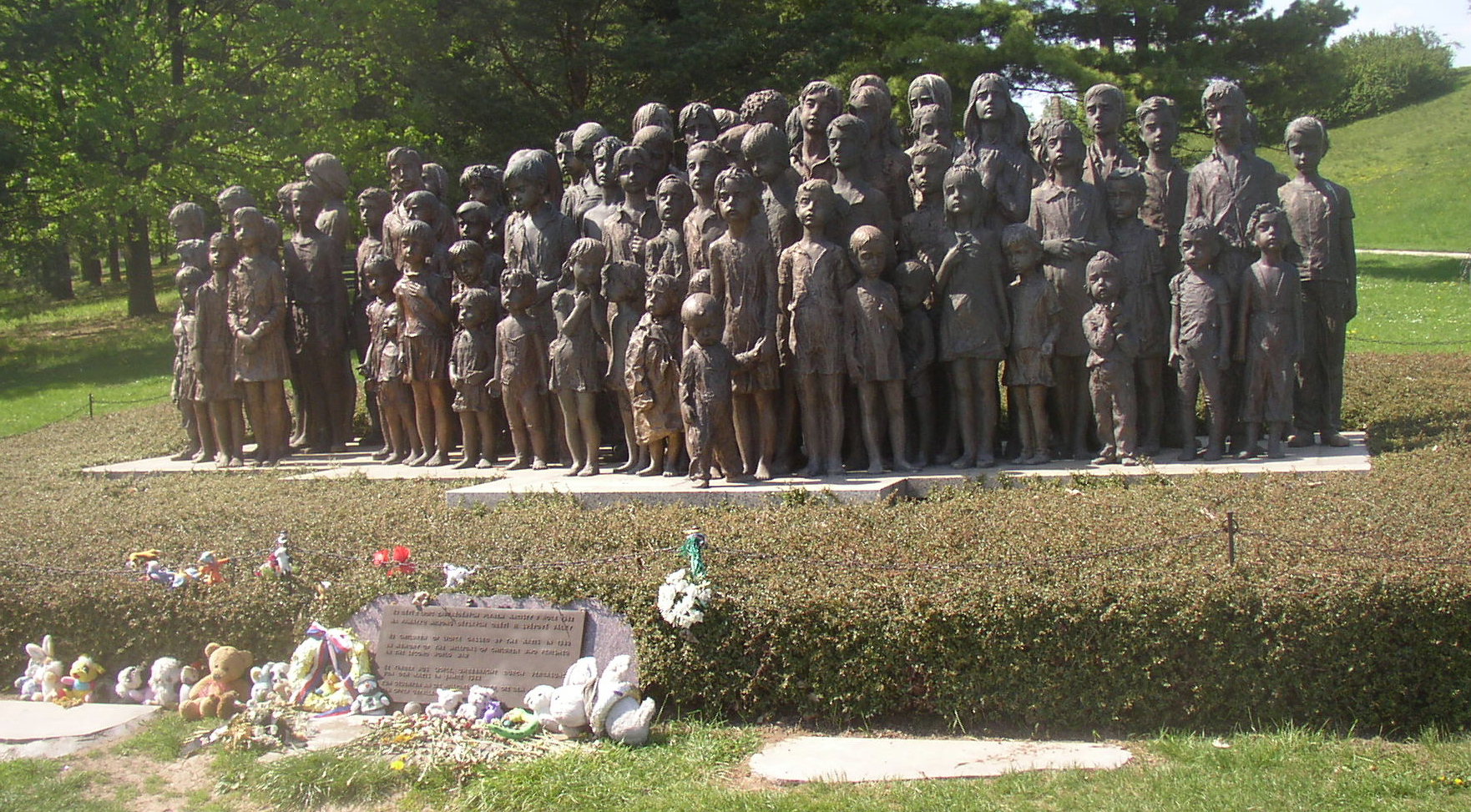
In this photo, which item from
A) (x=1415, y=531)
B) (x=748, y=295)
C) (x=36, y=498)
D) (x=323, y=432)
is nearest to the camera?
(x=1415, y=531)

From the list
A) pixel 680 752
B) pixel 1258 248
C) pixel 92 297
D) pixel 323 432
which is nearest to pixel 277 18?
pixel 323 432

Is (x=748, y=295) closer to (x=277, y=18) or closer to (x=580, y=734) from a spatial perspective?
(x=580, y=734)

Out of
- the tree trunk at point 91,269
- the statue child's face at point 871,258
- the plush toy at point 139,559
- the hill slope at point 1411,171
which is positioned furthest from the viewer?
the tree trunk at point 91,269

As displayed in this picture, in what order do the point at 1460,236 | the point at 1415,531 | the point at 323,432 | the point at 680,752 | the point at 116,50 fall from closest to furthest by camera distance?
the point at 680,752
the point at 1415,531
the point at 323,432
the point at 116,50
the point at 1460,236

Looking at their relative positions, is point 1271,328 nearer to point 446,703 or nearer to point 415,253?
point 446,703

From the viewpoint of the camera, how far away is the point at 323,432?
1150 cm

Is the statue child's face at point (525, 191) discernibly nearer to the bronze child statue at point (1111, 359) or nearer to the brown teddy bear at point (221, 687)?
the bronze child statue at point (1111, 359)

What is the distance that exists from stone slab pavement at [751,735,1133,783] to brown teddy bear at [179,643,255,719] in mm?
2605

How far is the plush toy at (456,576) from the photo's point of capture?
20.1 ft

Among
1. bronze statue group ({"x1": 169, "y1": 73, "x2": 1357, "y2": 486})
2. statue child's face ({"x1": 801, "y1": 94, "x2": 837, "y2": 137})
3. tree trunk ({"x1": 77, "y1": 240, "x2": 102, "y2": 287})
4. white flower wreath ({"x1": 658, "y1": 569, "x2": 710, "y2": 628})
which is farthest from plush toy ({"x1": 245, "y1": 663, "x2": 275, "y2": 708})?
tree trunk ({"x1": 77, "y1": 240, "x2": 102, "y2": 287})

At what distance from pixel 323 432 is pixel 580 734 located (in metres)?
6.95

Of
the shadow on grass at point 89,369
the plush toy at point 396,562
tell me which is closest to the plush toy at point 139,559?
the plush toy at point 396,562

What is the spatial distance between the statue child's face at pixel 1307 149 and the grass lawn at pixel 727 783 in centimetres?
497

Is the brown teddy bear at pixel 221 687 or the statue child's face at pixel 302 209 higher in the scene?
the statue child's face at pixel 302 209
